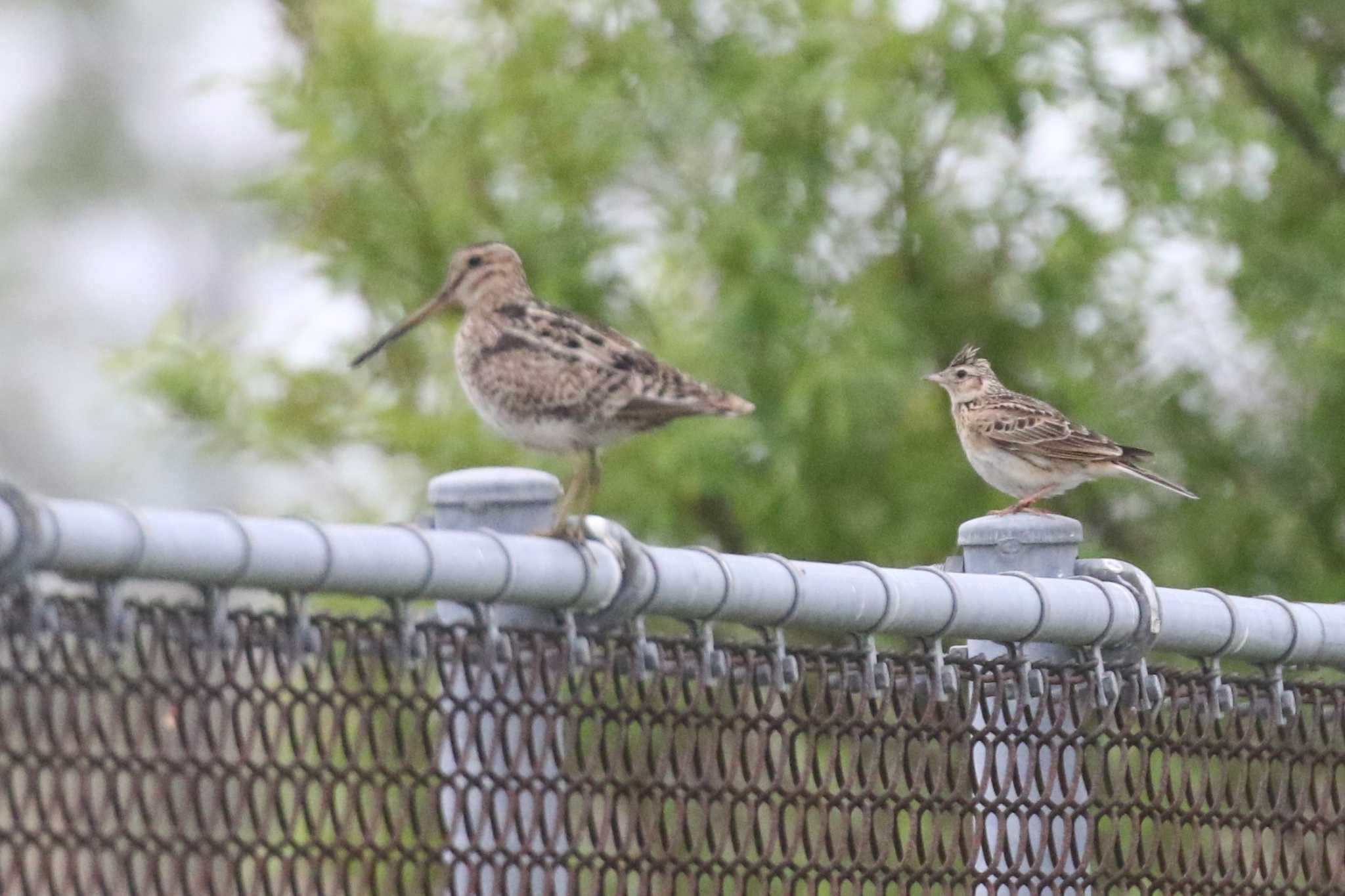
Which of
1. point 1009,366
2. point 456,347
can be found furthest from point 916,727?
point 1009,366

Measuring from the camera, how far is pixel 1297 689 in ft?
14.5

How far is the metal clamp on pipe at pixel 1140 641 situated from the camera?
13.2 ft

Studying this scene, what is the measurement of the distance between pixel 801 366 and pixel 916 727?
29.0 feet

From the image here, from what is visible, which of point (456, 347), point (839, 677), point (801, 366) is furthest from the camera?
point (801, 366)

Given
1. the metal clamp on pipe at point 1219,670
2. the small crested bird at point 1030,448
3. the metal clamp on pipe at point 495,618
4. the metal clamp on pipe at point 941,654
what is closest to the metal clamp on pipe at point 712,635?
the metal clamp on pipe at point 495,618

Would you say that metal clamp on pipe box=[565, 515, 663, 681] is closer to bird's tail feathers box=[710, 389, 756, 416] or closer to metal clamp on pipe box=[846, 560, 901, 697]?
metal clamp on pipe box=[846, 560, 901, 697]

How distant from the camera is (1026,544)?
4.27m

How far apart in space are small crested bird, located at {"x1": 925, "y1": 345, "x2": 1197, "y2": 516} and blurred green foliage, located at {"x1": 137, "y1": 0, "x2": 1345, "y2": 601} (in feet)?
6.06

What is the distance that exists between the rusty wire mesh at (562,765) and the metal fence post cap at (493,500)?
0.80ft

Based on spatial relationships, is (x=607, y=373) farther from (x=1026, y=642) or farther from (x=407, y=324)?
(x=1026, y=642)

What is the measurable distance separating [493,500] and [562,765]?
50 centimetres

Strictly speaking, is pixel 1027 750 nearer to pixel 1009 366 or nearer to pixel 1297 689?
pixel 1297 689

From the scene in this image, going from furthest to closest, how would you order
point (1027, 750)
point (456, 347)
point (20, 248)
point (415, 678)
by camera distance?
point (20, 248), point (456, 347), point (1027, 750), point (415, 678)

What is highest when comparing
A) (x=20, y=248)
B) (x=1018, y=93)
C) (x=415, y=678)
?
(x=20, y=248)
